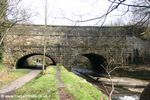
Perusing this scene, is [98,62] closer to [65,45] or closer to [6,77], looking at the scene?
[65,45]

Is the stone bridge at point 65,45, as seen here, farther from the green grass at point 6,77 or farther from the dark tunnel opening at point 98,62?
the green grass at point 6,77

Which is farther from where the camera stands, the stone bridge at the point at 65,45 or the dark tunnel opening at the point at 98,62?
the dark tunnel opening at the point at 98,62

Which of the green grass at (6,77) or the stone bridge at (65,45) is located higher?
the stone bridge at (65,45)

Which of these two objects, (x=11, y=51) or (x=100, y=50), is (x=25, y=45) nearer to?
(x=11, y=51)

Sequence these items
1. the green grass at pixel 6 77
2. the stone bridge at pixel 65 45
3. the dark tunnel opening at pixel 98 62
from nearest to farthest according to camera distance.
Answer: the green grass at pixel 6 77, the stone bridge at pixel 65 45, the dark tunnel opening at pixel 98 62

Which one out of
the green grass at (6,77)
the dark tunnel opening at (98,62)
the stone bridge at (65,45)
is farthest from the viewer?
the dark tunnel opening at (98,62)

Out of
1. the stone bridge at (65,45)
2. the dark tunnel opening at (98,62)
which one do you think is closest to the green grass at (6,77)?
the stone bridge at (65,45)

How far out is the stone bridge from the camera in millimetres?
43156

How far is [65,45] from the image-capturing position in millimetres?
43844

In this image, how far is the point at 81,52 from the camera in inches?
1745

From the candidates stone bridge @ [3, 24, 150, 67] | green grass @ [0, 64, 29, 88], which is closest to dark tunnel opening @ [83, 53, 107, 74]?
stone bridge @ [3, 24, 150, 67]

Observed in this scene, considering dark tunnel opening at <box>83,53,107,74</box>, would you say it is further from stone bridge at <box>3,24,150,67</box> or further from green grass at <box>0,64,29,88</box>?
green grass at <box>0,64,29,88</box>

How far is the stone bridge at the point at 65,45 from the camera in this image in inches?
1699

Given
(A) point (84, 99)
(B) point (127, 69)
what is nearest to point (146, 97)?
(A) point (84, 99)
